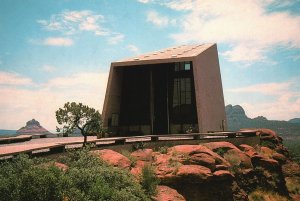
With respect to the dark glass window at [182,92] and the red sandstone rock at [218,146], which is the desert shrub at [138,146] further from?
the dark glass window at [182,92]

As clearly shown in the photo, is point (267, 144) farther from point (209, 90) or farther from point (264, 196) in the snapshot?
point (264, 196)

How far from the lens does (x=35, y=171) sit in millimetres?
12312

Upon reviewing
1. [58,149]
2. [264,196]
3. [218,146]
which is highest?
[58,149]

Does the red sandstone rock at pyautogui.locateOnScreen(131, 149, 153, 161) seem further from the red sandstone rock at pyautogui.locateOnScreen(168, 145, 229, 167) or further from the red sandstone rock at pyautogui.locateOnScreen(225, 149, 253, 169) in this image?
the red sandstone rock at pyautogui.locateOnScreen(225, 149, 253, 169)

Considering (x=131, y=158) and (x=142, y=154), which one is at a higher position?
(x=142, y=154)

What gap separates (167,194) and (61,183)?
7035 mm

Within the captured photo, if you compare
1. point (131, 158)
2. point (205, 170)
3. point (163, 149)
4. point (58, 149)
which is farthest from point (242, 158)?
point (58, 149)

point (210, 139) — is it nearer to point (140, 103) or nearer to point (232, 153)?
point (232, 153)

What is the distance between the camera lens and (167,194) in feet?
55.6

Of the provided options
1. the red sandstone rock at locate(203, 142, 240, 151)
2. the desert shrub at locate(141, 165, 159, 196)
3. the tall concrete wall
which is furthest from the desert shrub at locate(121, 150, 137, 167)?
the tall concrete wall

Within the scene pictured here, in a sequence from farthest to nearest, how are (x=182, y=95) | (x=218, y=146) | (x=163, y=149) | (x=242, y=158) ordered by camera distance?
1. (x=182, y=95)
2. (x=218, y=146)
3. (x=242, y=158)
4. (x=163, y=149)

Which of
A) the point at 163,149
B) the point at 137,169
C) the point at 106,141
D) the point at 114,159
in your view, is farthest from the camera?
the point at 163,149

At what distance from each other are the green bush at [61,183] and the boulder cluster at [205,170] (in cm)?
220

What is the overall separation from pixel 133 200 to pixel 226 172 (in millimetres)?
9327
